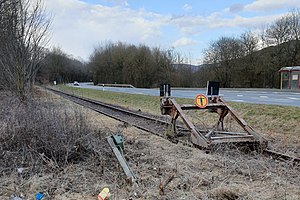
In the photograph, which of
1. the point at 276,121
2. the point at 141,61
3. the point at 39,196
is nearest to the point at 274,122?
the point at 276,121

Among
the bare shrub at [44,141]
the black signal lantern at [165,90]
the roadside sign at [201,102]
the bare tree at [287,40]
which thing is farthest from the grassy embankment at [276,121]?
the bare tree at [287,40]

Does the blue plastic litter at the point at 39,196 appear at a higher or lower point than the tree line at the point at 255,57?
lower

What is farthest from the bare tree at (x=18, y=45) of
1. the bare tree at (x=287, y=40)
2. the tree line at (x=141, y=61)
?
the bare tree at (x=287, y=40)

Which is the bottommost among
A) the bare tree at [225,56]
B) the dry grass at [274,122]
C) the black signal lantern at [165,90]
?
the dry grass at [274,122]

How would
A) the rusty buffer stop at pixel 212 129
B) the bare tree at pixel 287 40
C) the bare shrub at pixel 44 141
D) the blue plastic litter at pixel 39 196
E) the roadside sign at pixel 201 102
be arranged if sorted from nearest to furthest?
the blue plastic litter at pixel 39 196 < the bare shrub at pixel 44 141 < the rusty buffer stop at pixel 212 129 < the roadside sign at pixel 201 102 < the bare tree at pixel 287 40

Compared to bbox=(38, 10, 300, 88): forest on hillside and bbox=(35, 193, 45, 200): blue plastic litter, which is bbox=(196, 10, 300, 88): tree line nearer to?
bbox=(38, 10, 300, 88): forest on hillside

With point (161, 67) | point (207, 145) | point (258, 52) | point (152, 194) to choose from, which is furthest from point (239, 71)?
point (152, 194)

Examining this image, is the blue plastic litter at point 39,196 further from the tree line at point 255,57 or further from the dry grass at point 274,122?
the tree line at point 255,57

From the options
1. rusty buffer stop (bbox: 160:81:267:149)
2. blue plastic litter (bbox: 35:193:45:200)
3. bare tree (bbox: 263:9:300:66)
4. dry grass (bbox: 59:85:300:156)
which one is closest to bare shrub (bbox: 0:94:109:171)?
blue plastic litter (bbox: 35:193:45:200)

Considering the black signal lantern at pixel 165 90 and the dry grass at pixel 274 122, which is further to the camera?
the black signal lantern at pixel 165 90

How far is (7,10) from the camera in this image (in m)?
12.6

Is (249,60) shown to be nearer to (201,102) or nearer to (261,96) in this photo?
(261,96)

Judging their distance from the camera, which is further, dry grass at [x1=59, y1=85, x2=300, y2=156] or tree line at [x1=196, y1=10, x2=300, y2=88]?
tree line at [x1=196, y1=10, x2=300, y2=88]

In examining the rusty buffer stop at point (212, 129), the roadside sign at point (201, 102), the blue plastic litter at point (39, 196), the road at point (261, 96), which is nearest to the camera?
the blue plastic litter at point (39, 196)
